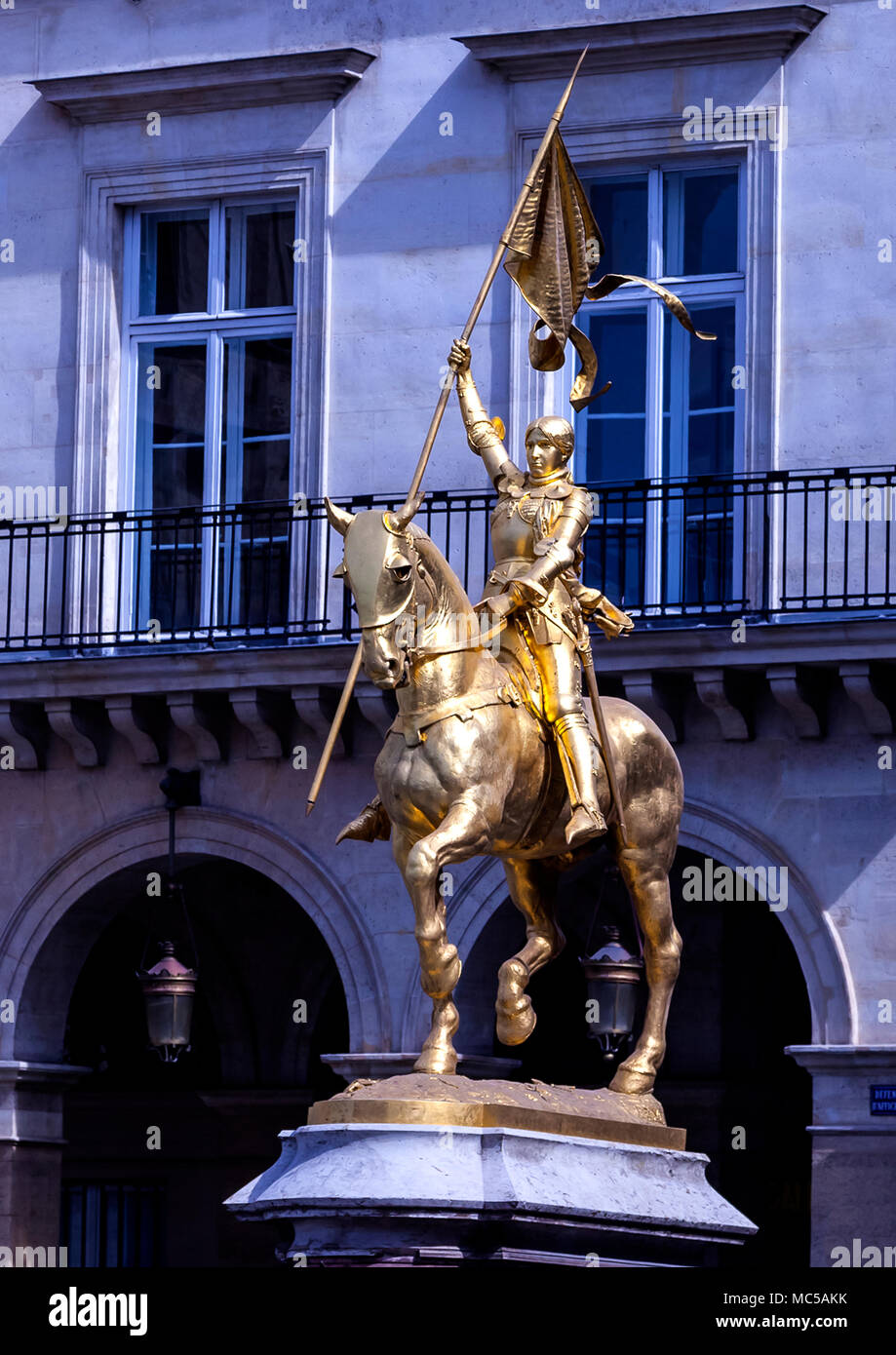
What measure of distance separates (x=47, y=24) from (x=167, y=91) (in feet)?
3.61

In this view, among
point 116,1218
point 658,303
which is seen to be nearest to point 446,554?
point 658,303

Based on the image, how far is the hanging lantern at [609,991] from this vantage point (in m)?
19.1

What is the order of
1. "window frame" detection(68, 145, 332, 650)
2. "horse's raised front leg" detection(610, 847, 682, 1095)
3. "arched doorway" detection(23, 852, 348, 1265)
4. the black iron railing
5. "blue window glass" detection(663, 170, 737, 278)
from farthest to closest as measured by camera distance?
"arched doorway" detection(23, 852, 348, 1265)
"window frame" detection(68, 145, 332, 650)
"blue window glass" detection(663, 170, 737, 278)
the black iron railing
"horse's raised front leg" detection(610, 847, 682, 1095)

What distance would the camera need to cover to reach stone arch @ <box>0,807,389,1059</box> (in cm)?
2084

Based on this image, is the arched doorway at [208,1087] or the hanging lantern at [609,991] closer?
the hanging lantern at [609,991]

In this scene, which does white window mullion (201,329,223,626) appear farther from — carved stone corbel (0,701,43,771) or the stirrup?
the stirrup

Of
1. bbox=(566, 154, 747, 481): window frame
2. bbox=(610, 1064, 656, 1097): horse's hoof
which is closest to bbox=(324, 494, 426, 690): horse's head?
bbox=(610, 1064, 656, 1097): horse's hoof

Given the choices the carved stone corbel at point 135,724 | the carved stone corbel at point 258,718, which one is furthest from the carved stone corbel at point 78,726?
the carved stone corbel at point 258,718

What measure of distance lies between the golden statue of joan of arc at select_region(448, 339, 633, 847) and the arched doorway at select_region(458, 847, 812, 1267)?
7.78m

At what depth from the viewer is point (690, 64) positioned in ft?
69.1

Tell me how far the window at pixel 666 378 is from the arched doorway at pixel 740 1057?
2116 mm

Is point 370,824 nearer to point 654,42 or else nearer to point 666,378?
point 666,378

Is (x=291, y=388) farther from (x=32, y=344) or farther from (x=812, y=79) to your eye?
(x=812, y=79)

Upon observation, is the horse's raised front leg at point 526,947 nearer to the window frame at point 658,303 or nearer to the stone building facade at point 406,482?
the stone building facade at point 406,482
